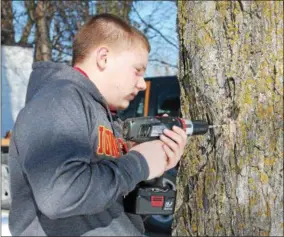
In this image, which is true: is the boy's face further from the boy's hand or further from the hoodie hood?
the boy's hand

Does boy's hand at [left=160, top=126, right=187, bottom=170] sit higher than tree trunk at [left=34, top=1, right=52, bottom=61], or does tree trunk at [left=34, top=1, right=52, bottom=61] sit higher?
tree trunk at [left=34, top=1, right=52, bottom=61]

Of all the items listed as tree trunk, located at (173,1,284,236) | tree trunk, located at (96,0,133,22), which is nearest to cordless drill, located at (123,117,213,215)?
tree trunk, located at (173,1,284,236)

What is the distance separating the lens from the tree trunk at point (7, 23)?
1511 cm

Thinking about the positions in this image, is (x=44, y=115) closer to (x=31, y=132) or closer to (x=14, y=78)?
(x=31, y=132)

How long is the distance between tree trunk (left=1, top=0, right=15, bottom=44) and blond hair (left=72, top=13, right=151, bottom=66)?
1321 centimetres

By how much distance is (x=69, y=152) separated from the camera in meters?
1.78

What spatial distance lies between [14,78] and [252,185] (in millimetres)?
12266

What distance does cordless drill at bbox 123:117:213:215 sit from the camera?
2.13 m

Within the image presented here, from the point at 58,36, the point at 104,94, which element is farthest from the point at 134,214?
the point at 58,36

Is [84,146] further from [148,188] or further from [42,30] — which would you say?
[42,30]

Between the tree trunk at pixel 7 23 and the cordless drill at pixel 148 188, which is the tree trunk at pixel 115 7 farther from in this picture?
the cordless drill at pixel 148 188

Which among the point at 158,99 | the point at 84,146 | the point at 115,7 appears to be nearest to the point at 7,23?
the point at 115,7

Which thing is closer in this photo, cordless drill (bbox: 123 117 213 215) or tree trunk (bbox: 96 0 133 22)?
cordless drill (bbox: 123 117 213 215)

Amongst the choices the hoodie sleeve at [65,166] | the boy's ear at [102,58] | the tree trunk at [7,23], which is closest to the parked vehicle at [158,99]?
the boy's ear at [102,58]
